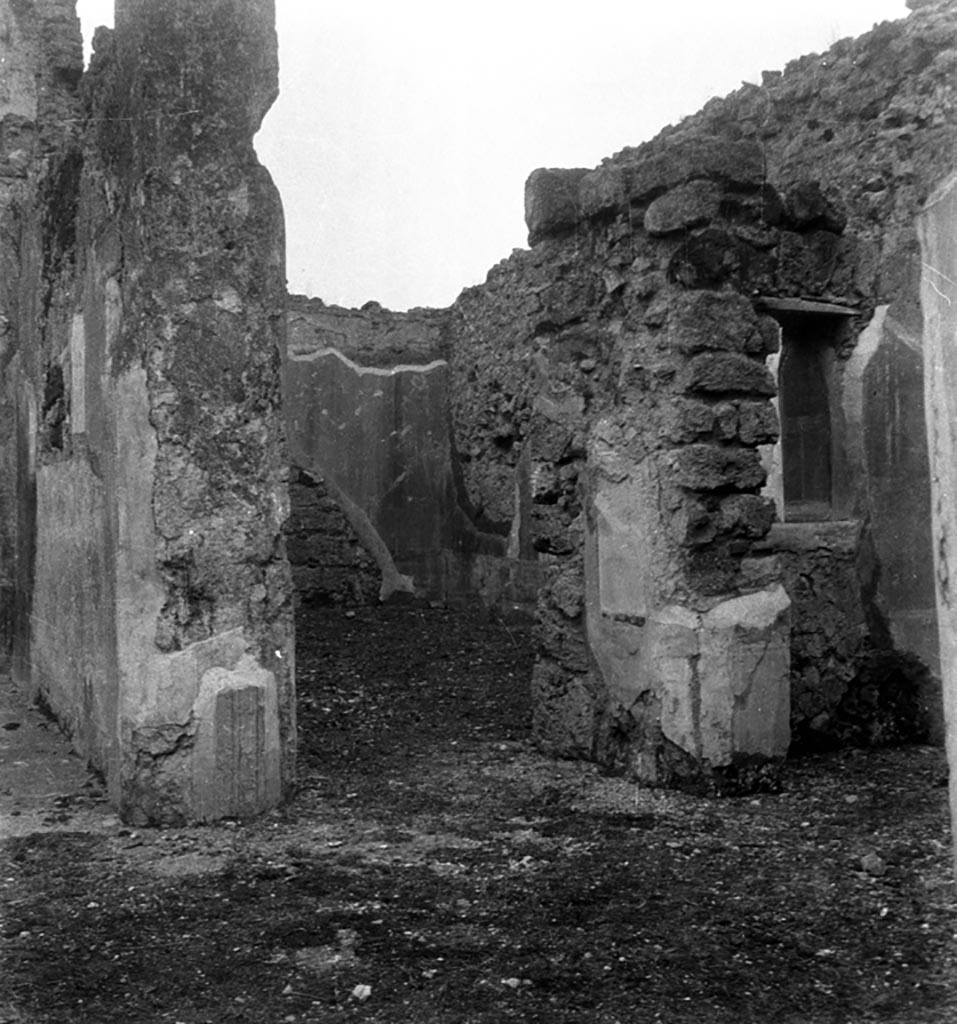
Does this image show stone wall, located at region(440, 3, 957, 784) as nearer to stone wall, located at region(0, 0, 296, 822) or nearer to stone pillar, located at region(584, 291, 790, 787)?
stone pillar, located at region(584, 291, 790, 787)

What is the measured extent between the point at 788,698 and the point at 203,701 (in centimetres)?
208

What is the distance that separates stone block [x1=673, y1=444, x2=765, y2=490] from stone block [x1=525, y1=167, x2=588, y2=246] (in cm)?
121

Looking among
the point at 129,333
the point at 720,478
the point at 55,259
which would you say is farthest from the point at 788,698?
the point at 55,259

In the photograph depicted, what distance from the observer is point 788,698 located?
473 centimetres

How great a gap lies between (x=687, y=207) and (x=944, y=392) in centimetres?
303

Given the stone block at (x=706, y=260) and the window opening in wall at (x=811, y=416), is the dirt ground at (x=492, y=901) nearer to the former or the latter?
the window opening in wall at (x=811, y=416)

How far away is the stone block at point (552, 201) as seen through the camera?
5344 millimetres

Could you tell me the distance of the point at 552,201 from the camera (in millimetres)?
5363

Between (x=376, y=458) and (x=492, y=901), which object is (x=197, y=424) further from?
(x=376, y=458)

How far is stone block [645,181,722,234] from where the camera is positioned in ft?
15.6

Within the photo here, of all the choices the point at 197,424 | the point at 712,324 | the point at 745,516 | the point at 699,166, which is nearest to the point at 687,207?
the point at 699,166

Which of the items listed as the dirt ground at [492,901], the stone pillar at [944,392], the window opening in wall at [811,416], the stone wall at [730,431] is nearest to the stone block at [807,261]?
the stone wall at [730,431]

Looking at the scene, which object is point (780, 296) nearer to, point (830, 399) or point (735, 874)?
point (830, 399)

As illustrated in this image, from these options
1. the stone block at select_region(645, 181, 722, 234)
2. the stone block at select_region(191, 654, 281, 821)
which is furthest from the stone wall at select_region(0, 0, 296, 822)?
the stone block at select_region(645, 181, 722, 234)
